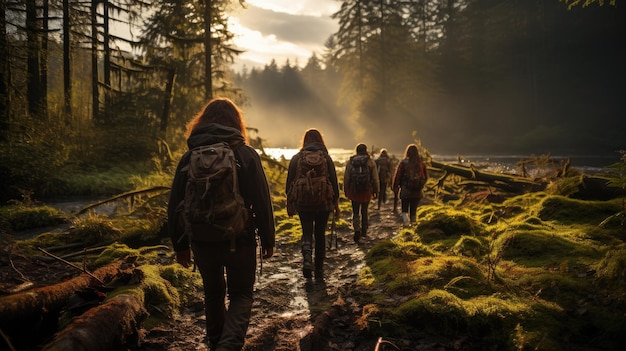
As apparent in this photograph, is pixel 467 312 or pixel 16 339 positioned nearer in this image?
pixel 16 339

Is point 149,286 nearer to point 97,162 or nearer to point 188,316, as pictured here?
point 188,316

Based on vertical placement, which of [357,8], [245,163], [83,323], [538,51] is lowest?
[83,323]

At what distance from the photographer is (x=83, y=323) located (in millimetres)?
2854

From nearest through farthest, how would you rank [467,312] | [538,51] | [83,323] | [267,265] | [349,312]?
1. [83,323]
2. [467,312]
3. [349,312]
4. [267,265]
5. [538,51]

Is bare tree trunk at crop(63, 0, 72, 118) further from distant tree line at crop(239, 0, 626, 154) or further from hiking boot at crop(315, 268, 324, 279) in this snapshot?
distant tree line at crop(239, 0, 626, 154)

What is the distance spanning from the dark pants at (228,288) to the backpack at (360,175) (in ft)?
17.6

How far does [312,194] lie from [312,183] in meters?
0.19

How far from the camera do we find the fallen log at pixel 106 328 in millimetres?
2613

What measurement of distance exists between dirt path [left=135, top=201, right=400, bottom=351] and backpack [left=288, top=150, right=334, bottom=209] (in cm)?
134

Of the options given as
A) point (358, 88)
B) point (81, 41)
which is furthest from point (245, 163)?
point (358, 88)

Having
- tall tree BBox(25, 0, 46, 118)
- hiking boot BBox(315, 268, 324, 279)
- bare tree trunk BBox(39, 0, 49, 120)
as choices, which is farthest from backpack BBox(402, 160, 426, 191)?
tall tree BBox(25, 0, 46, 118)

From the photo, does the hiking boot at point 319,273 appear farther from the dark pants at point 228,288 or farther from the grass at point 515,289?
the dark pants at point 228,288

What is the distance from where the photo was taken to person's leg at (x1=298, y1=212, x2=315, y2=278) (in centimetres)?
607

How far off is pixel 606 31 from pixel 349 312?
51.7 meters
